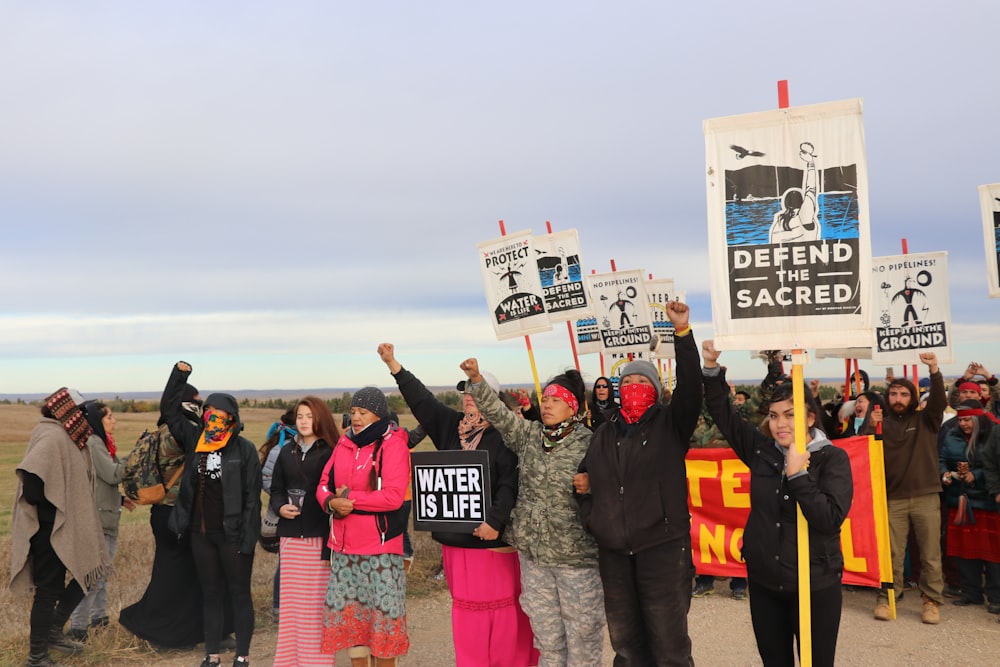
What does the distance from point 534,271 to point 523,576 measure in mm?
5380

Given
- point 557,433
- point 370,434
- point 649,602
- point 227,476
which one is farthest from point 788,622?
point 227,476

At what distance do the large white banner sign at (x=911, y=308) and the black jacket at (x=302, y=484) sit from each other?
709 centimetres

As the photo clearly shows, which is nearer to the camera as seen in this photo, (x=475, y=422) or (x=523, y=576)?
(x=523, y=576)

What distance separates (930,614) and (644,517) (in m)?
4.94

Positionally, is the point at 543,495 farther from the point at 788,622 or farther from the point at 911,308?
the point at 911,308

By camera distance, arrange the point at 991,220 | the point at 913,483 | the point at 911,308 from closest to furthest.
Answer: the point at 913,483 < the point at 991,220 < the point at 911,308

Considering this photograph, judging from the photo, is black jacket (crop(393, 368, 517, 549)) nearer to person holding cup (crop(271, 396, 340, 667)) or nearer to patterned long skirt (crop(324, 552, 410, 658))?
patterned long skirt (crop(324, 552, 410, 658))

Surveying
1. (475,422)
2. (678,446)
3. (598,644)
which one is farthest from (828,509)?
(475,422)

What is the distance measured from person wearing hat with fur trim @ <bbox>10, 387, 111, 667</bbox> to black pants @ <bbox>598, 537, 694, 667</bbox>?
181 inches

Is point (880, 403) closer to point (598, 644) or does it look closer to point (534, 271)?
point (534, 271)

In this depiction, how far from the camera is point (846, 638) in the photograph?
762 cm

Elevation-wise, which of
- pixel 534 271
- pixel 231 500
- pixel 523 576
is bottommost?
pixel 523 576

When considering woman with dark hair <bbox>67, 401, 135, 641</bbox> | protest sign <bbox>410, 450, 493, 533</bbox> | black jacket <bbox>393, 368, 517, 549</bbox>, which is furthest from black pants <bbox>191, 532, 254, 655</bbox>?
black jacket <bbox>393, 368, 517, 549</bbox>

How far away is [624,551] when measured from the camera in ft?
16.4
